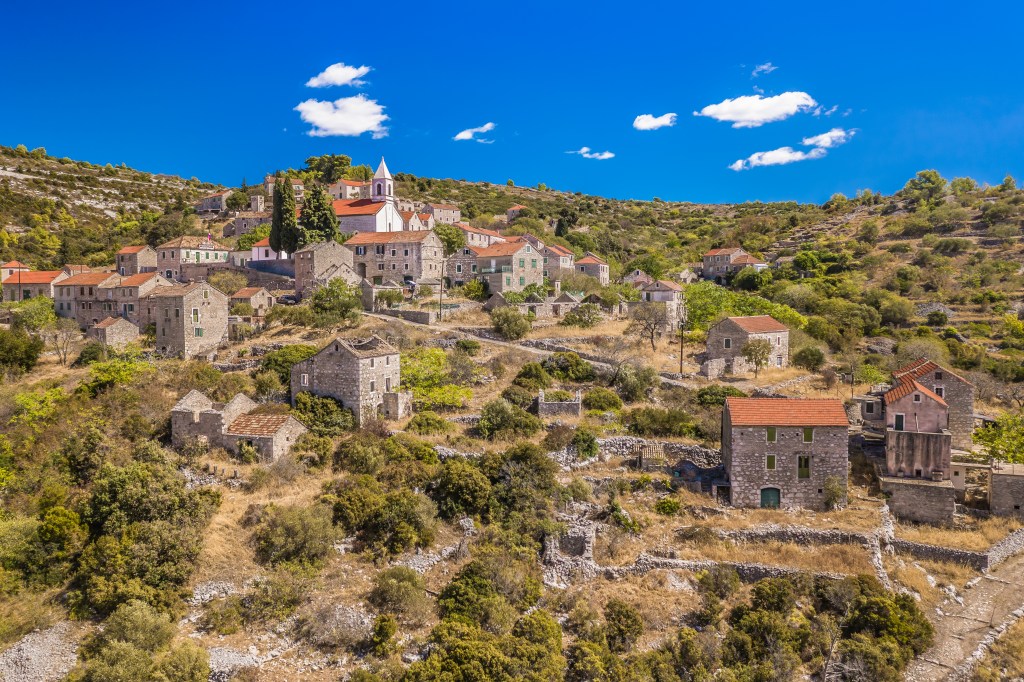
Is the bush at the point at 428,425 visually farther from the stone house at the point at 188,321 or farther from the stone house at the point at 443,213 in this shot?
the stone house at the point at 443,213

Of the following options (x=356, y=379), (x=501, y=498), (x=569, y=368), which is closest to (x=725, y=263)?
(x=569, y=368)

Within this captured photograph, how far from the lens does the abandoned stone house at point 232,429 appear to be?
29672 millimetres

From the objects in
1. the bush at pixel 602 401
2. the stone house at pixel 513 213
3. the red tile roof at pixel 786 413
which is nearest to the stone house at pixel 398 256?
the bush at pixel 602 401

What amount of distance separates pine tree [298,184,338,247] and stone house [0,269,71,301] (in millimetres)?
20544

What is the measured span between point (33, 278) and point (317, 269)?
25000mm

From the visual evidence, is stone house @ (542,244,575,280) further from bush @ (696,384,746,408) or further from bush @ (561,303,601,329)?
bush @ (696,384,746,408)

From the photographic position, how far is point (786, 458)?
28312 mm

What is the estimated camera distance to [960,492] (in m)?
29.8

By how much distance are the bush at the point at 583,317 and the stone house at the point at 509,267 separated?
7364 millimetres

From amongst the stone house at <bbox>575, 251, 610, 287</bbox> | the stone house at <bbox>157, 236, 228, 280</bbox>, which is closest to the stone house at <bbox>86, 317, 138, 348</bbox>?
the stone house at <bbox>157, 236, 228, 280</bbox>

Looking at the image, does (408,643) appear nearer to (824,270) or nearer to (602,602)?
(602,602)

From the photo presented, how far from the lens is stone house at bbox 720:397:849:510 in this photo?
28141 millimetres

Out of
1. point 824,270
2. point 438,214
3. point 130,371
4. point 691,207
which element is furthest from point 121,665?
point 691,207

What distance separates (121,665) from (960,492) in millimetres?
33567
